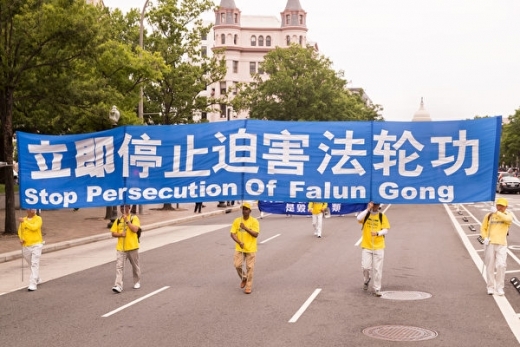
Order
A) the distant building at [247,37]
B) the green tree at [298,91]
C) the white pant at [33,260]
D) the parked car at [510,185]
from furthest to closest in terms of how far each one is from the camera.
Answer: the distant building at [247,37], the green tree at [298,91], the parked car at [510,185], the white pant at [33,260]

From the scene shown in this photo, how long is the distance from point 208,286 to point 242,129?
366cm

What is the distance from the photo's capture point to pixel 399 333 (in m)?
10.4

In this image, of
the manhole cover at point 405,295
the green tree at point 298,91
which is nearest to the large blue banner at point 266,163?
the manhole cover at point 405,295

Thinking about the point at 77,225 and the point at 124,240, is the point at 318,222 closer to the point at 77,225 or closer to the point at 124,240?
the point at 77,225

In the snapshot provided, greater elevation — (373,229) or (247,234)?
(373,229)

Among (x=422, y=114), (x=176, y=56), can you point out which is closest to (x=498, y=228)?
(x=176, y=56)

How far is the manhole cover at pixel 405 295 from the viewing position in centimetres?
1308

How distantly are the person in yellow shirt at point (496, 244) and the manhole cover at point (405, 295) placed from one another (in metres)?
1.35

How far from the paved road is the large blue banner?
6.71ft

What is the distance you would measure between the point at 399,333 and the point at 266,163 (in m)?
4.66

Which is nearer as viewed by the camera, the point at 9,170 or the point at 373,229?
the point at 373,229

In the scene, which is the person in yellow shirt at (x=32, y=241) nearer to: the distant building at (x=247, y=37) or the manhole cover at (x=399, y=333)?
the manhole cover at (x=399, y=333)

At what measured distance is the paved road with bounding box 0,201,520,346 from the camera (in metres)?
10.1

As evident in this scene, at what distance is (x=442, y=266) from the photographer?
1731cm
